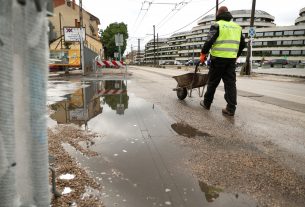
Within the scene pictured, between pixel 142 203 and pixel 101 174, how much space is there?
703 mm

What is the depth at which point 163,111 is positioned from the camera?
637 cm

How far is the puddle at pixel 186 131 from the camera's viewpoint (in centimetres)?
443

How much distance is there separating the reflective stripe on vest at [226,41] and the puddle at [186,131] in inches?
83.8

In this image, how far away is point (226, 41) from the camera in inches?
249

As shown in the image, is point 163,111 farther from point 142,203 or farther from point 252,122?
point 142,203

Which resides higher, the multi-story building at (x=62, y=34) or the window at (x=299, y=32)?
the window at (x=299, y=32)

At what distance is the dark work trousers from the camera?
6.19 meters

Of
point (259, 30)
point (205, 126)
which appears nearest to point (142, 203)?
point (205, 126)

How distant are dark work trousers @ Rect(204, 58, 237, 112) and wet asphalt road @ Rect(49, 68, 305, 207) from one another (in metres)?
0.39

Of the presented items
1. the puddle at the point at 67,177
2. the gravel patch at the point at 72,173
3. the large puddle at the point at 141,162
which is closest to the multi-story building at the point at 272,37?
the large puddle at the point at 141,162

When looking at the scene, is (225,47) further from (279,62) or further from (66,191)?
(279,62)

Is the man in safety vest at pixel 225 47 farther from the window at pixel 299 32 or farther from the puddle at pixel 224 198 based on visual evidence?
the window at pixel 299 32

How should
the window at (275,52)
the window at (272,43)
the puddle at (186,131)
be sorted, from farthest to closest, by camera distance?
the window at (272,43) → the window at (275,52) → the puddle at (186,131)

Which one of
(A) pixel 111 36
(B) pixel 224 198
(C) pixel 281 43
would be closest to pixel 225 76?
(B) pixel 224 198
